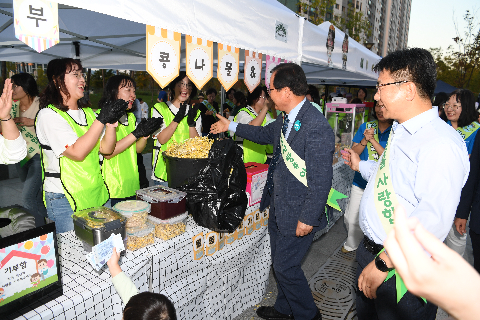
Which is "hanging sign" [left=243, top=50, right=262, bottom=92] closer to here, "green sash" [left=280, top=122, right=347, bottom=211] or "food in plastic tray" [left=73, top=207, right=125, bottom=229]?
"green sash" [left=280, top=122, right=347, bottom=211]

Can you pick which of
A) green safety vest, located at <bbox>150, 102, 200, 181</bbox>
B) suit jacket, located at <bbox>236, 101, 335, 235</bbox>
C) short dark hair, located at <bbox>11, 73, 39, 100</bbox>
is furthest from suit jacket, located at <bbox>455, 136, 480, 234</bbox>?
short dark hair, located at <bbox>11, 73, 39, 100</bbox>

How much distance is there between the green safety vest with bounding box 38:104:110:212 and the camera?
2113 millimetres

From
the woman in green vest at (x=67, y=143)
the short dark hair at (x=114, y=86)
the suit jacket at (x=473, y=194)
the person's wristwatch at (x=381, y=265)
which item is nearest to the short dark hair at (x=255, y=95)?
the short dark hair at (x=114, y=86)

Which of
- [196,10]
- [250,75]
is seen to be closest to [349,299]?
[250,75]

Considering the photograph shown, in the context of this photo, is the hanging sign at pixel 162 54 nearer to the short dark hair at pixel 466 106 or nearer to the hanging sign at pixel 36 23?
the hanging sign at pixel 36 23

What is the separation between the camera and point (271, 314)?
105 inches

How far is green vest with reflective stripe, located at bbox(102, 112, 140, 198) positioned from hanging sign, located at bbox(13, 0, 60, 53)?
125cm

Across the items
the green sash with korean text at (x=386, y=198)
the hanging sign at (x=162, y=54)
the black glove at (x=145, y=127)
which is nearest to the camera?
the green sash with korean text at (x=386, y=198)

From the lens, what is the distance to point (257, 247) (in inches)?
113

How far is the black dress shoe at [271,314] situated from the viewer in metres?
2.63

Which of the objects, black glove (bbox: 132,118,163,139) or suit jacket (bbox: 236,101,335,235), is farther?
black glove (bbox: 132,118,163,139)

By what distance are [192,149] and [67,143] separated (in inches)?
33.1

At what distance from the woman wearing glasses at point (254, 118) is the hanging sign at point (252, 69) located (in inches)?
28.7

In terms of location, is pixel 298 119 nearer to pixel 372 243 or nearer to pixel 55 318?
pixel 372 243
